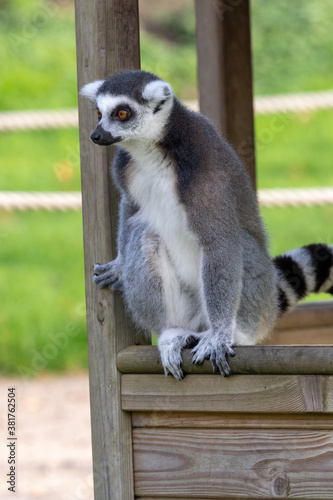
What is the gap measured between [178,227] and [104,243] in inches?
10.8

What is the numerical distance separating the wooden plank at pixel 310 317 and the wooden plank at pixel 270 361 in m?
1.88

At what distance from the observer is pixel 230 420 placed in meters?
2.51

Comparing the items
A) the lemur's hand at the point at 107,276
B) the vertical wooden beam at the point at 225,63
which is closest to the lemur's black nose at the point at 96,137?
the lemur's hand at the point at 107,276

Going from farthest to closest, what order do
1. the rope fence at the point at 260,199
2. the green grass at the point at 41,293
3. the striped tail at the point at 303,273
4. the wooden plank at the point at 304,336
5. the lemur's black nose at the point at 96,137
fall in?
the green grass at the point at 41,293, the rope fence at the point at 260,199, the wooden plank at the point at 304,336, the striped tail at the point at 303,273, the lemur's black nose at the point at 96,137

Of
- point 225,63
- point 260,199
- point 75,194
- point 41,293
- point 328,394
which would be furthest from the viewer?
point 41,293

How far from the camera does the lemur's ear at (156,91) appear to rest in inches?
112

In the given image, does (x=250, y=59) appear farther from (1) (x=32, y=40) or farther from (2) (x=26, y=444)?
(1) (x=32, y=40)

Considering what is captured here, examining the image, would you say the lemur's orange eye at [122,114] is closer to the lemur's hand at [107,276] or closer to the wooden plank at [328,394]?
the lemur's hand at [107,276]

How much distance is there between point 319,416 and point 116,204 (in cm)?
104

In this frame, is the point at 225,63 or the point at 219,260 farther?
the point at 225,63

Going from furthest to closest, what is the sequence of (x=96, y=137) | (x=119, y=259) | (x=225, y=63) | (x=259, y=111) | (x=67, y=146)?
(x=67, y=146) → (x=259, y=111) → (x=225, y=63) → (x=119, y=259) → (x=96, y=137)

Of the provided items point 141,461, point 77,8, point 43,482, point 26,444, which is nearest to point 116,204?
point 77,8

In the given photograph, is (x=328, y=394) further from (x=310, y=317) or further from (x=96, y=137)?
(x=310, y=317)

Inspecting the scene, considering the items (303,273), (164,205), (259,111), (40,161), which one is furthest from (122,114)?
(40,161)
